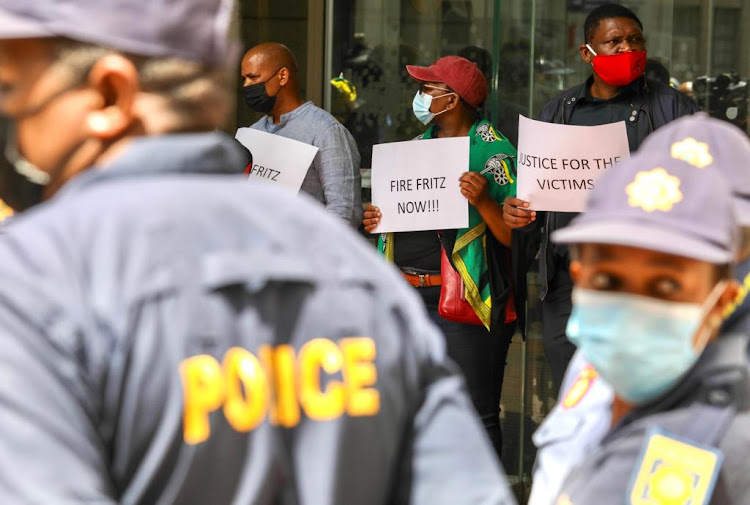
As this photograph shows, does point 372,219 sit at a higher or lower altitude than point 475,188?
lower

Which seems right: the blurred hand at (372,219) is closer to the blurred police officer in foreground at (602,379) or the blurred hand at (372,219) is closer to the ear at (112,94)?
the blurred police officer in foreground at (602,379)

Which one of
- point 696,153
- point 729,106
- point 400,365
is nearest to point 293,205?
point 400,365

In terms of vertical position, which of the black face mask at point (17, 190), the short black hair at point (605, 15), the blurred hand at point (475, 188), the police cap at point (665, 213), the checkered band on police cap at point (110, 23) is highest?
the short black hair at point (605, 15)

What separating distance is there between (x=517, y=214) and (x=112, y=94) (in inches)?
142

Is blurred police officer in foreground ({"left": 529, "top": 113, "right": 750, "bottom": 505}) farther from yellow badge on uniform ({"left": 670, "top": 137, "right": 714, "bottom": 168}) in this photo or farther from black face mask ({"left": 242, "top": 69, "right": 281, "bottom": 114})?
black face mask ({"left": 242, "top": 69, "right": 281, "bottom": 114})

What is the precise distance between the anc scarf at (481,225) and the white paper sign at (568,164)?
0.35 metres

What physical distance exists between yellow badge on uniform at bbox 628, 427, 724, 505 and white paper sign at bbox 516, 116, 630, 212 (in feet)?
8.73

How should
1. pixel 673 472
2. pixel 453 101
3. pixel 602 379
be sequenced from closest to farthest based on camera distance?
pixel 673 472
pixel 602 379
pixel 453 101

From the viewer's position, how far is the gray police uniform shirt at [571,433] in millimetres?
2268

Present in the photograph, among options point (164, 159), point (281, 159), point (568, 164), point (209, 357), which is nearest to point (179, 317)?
point (209, 357)

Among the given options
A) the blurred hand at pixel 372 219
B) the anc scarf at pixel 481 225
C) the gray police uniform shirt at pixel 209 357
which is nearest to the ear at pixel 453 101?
the anc scarf at pixel 481 225

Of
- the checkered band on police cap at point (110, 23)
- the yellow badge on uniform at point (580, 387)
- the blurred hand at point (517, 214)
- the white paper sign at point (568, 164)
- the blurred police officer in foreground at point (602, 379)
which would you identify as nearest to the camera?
the checkered band on police cap at point (110, 23)

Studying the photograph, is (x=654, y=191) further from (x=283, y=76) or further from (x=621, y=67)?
(x=283, y=76)

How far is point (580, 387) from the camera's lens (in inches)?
94.2
